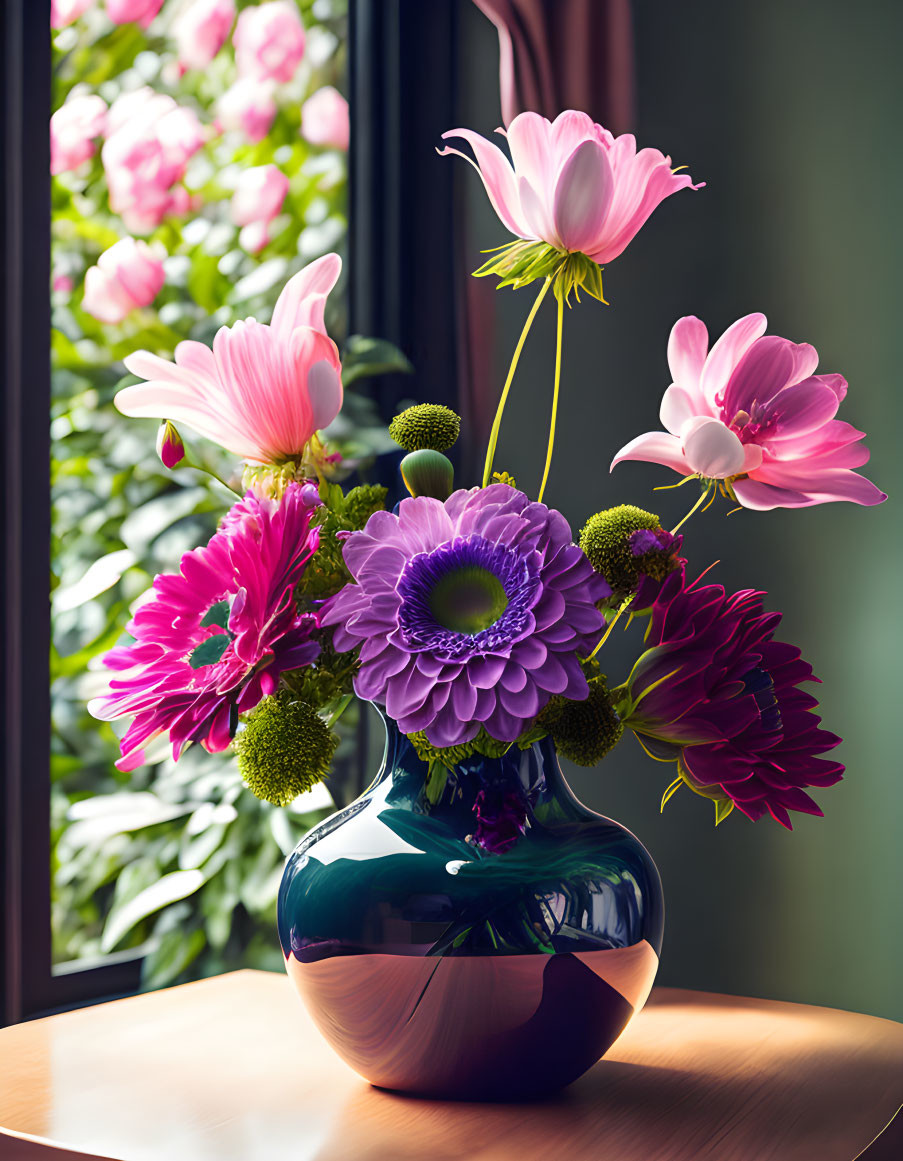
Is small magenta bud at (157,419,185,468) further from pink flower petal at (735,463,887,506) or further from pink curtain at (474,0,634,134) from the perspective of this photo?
pink curtain at (474,0,634,134)

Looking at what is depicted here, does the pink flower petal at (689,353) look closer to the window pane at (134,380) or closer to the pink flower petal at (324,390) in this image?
the pink flower petal at (324,390)

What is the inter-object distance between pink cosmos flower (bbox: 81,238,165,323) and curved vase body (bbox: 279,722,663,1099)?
0.88 meters

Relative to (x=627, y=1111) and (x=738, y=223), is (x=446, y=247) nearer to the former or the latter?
(x=738, y=223)

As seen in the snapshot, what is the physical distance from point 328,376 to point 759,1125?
1.65 feet

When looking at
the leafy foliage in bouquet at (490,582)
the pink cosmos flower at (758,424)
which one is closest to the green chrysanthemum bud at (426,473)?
the leafy foliage in bouquet at (490,582)

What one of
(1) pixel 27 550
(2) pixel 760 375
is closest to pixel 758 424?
(2) pixel 760 375

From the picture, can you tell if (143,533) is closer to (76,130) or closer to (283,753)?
(76,130)

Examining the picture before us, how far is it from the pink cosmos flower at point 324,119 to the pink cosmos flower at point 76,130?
0.31 metres

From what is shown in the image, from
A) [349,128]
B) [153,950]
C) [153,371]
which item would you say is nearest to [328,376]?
[153,371]

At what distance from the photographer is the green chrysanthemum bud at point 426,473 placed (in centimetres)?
71

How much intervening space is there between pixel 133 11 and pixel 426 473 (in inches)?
40.6

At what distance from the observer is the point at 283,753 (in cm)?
67

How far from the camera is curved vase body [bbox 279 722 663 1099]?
633 mm

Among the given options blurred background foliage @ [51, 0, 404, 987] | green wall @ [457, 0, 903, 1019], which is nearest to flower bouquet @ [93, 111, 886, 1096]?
green wall @ [457, 0, 903, 1019]
